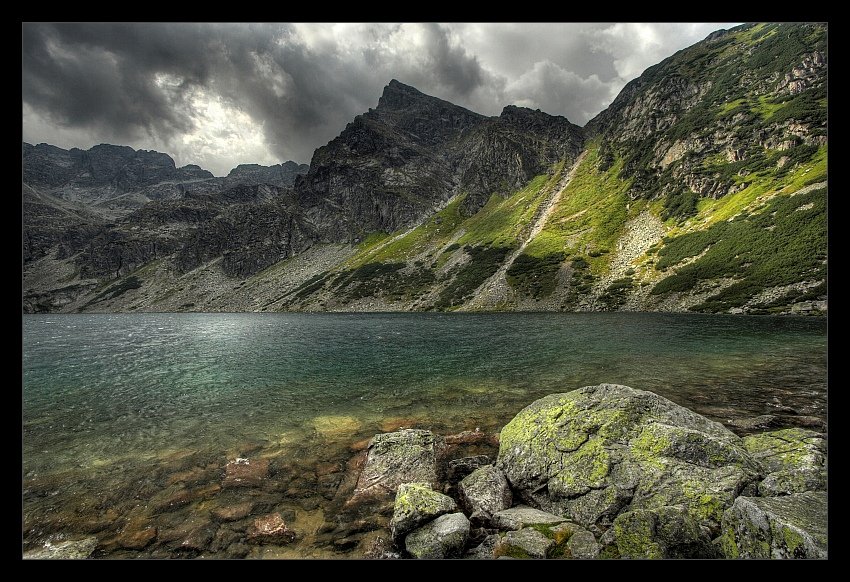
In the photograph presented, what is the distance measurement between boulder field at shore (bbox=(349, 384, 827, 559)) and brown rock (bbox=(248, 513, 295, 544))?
86.9 inches

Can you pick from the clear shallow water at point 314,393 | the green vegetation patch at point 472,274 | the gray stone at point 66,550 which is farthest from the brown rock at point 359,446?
the green vegetation patch at point 472,274

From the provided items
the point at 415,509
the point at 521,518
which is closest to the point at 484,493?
the point at 521,518

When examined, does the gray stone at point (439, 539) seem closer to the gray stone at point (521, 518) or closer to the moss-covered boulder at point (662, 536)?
the gray stone at point (521, 518)

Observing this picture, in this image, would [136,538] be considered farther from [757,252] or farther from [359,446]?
[757,252]

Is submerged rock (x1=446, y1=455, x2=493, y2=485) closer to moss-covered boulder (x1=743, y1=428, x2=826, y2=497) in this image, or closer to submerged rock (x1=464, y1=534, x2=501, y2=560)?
submerged rock (x1=464, y1=534, x2=501, y2=560)

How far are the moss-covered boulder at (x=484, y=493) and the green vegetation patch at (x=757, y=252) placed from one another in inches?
3054

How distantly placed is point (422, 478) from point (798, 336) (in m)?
48.7

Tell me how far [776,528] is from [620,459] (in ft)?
16.3

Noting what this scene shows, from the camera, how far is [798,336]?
129 feet

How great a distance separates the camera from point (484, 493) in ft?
37.7

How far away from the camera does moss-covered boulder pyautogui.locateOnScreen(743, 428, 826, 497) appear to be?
8.92 meters

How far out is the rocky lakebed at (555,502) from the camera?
7805mm
